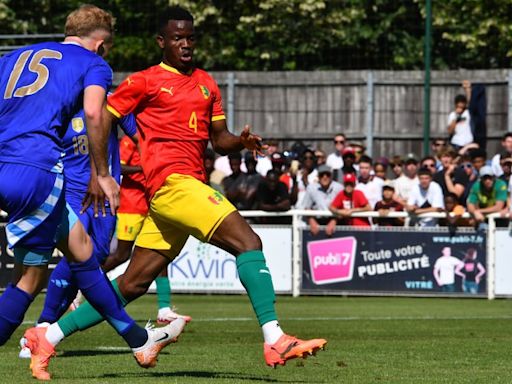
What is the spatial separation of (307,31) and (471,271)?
49.0 feet

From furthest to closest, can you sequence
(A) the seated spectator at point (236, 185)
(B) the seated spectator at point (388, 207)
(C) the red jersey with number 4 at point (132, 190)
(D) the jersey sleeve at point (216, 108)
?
(A) the seated spectator at point (236, 185) → (B) the seated spectator at point (388, 207) → (C) the red jersey with number 4 at point (132, 190) → (D) the jersey sleeve at point (216, 108)

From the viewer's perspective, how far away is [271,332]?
8.43m

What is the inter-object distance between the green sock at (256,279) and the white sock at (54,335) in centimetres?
121

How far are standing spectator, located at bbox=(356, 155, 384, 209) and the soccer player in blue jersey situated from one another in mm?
12774

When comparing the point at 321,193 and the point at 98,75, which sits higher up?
the point at 98,75

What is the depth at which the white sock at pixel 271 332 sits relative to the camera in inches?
331

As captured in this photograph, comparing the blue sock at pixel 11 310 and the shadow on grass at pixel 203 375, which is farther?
the shadow on grass at pixel 203 375

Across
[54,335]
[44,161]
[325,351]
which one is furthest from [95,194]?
[325,351]

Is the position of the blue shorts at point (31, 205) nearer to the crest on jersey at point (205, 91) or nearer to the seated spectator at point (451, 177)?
the crest on jersey at point (205, 91)

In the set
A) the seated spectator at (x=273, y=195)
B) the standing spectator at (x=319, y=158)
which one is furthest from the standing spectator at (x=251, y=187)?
the standing spectator at (x=319, y=158)

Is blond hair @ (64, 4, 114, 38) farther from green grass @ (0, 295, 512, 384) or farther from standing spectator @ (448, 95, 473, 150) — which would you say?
standing spectator @ (448, 95, 473, 150)

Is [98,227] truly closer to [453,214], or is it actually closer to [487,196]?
[453,214]

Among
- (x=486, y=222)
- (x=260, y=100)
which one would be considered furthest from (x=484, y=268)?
(x=260, y=100)

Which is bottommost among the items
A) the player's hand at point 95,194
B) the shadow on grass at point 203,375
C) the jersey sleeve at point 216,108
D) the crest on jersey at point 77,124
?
the shadow on grass at point 203,375
